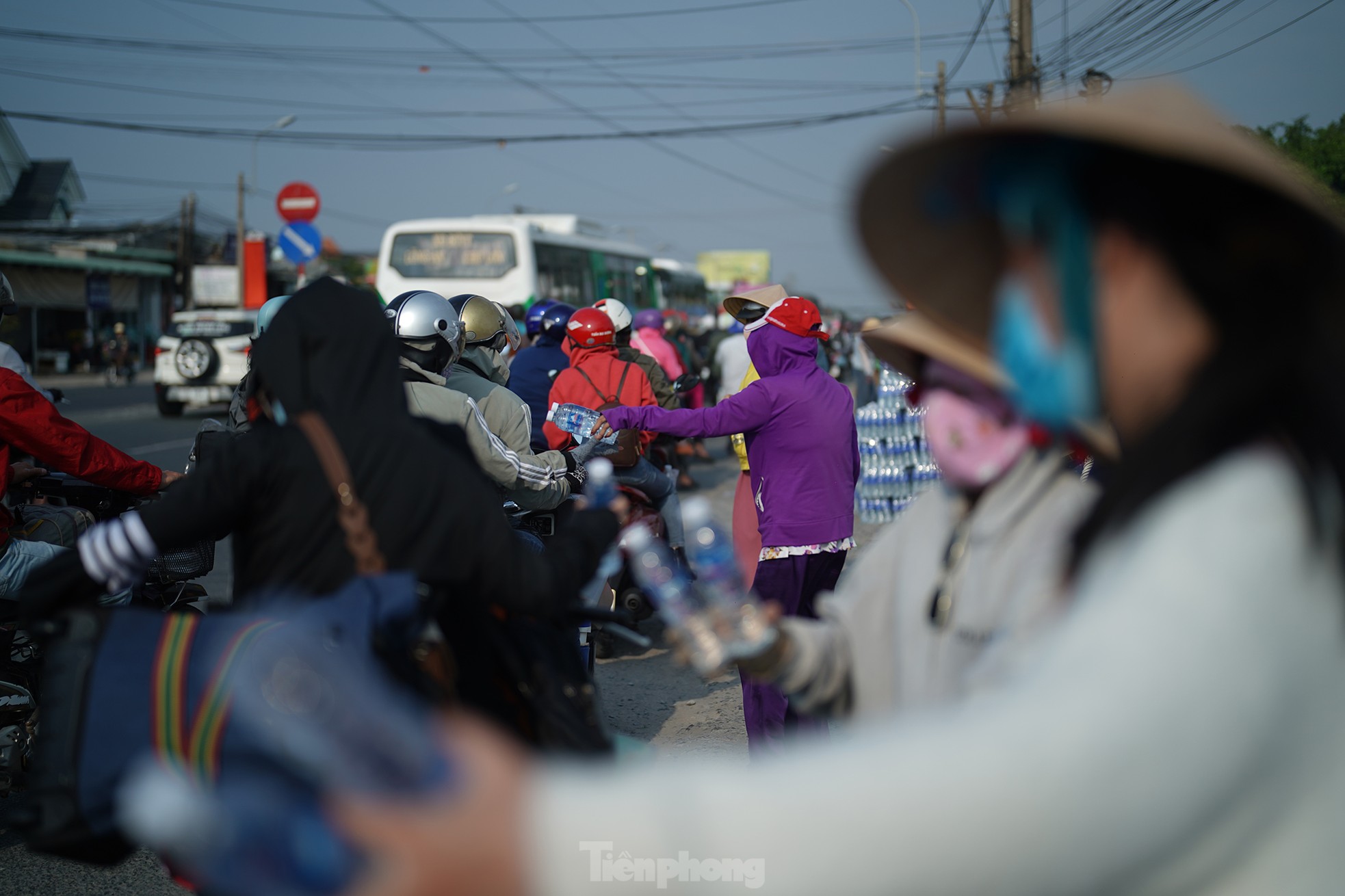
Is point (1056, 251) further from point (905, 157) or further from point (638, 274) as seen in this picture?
point (638, 274)

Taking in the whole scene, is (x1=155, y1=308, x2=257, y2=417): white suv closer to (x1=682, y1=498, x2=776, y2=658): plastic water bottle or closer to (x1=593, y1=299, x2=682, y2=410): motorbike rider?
(x1=593, y1=299, x2=682, y2=410): motorbike rider

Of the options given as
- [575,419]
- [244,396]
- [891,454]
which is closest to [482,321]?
[575,419]

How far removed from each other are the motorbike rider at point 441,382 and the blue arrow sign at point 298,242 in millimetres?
11595

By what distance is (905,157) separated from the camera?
126cm

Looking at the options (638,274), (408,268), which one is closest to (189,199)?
(638,274)

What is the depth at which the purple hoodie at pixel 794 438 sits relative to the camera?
483 cm

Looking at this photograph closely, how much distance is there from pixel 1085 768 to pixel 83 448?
4.33 m

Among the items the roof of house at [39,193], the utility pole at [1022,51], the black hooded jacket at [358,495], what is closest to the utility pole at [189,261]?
the roof of house at [39,193]

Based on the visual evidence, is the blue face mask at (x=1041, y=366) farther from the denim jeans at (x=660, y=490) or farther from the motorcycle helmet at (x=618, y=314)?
the motorcycle helmet at (x=618, y=314)

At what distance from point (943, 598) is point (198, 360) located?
21.2m

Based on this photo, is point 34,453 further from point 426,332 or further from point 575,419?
point 575,419

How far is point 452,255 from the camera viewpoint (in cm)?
1848

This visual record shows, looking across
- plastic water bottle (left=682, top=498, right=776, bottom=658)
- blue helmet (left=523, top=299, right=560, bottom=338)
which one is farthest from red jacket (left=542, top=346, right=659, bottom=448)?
plastic water bottle (left=682, top=498, right=776, bottom=658)

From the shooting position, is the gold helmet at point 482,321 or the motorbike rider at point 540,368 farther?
the motorbike rider at point 540,368
